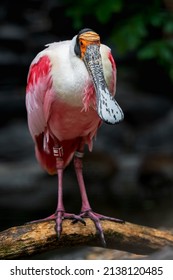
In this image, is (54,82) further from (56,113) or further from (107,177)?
(107,177)

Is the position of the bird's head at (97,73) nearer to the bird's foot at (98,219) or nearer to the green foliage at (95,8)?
the bird's foot at (98,219)

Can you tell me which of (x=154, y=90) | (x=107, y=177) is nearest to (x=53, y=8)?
(x=154, y=90)

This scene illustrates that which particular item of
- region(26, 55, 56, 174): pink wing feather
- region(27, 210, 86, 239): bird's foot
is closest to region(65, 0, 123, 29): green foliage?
region(26, 55, 56, 174): pink wing feather

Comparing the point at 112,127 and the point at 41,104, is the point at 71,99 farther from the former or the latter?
the point at 112,127

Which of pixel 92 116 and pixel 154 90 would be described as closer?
pixel 92 116

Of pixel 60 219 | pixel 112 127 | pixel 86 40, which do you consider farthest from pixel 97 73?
pixel 112 127

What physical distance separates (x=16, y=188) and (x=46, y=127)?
4.34 metres

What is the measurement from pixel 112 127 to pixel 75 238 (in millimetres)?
5797

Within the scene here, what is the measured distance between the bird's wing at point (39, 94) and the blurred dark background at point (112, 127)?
2.69 meters

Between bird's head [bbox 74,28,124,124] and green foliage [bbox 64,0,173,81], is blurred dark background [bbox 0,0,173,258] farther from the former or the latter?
bird's head [bbox 74,28,124,124]

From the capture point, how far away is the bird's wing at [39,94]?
3504 millimetres

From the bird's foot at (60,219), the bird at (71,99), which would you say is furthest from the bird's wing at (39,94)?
the bird's foot at (60,219)

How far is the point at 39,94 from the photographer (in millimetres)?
3676

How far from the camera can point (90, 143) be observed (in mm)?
3818
